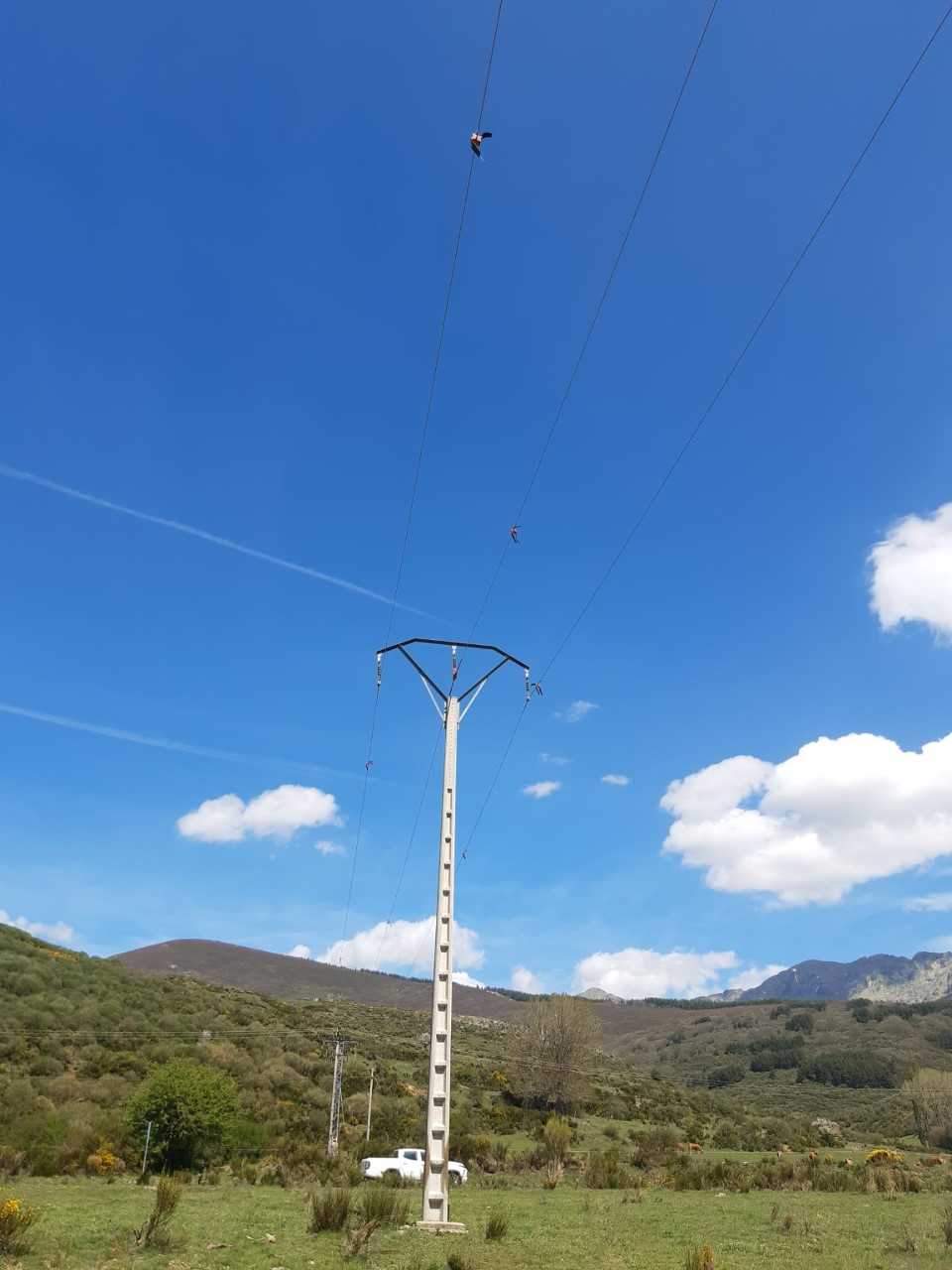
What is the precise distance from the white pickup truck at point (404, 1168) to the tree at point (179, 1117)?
23.2ft

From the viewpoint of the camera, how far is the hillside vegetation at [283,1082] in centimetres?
4506

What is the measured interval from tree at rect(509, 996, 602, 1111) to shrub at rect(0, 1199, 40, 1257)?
5965 cm

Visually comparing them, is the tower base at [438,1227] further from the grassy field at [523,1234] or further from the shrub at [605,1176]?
the shrub at [605,1176]

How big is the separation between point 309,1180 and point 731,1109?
191 feet

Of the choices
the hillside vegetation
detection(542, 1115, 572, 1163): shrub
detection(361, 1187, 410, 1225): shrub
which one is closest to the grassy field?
detection(361, 1187, 410, 1225): shrub

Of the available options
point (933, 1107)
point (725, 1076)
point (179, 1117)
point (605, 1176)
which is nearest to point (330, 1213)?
point (179, 1117)

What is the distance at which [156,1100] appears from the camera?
3975cm

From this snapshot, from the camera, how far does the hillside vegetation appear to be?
45062 mm

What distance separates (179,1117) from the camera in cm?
3991

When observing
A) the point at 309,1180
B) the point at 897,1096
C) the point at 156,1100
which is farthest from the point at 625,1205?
the point at 897,1096

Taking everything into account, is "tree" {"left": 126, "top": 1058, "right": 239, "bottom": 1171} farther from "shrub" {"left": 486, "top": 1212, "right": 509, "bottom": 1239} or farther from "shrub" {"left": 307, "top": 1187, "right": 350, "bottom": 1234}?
"shrub" {"left": 486, "top": 1212, "right": 509, "bottom": 1239}

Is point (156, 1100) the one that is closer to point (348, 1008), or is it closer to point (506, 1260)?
point (506, 1260)

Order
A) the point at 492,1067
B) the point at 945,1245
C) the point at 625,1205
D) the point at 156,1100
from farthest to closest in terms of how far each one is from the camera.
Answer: the point at 492,1067, the point at 156,1100, the point at 625,1205, the point at 945,1245

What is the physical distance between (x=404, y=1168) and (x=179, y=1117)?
9988 mm
